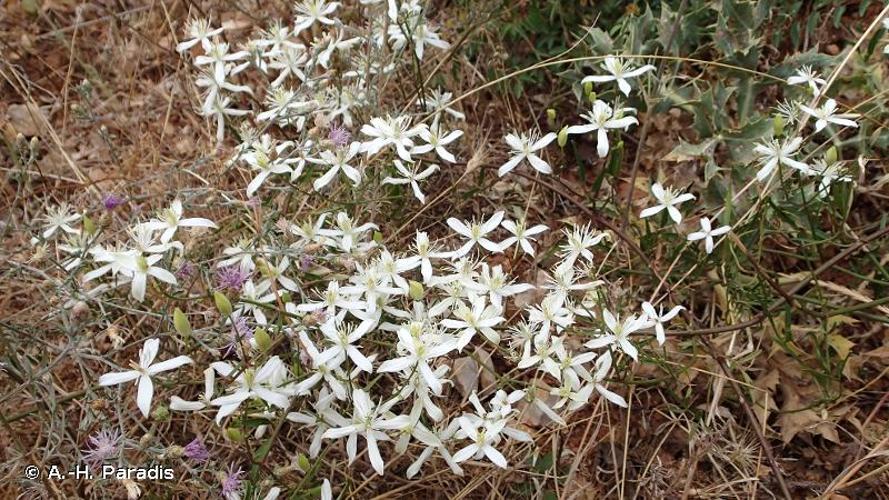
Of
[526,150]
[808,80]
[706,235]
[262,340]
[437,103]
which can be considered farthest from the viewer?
[437,103]

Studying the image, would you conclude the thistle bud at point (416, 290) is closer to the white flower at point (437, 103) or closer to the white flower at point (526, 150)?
the white flower at point (526, 150)

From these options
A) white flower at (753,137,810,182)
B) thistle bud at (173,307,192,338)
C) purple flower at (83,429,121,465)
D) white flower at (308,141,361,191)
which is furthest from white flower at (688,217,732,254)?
purple flower at (83,429,121,465)

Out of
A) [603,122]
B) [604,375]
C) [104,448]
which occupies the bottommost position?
[604,375]

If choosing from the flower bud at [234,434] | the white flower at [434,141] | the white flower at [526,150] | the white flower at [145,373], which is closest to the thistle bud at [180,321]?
the white flower at [145,373]

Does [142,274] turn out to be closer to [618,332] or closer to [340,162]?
[340,162]

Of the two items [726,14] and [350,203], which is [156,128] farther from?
[726,14]

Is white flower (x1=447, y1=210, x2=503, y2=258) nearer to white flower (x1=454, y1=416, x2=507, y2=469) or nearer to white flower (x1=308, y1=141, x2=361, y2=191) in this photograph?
white flower (x1=308, y1=141, x2=361, y2=191)

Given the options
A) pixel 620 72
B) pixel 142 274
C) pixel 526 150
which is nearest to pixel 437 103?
pixel 526 150

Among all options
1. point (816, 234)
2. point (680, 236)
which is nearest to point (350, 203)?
point (680, 236)
